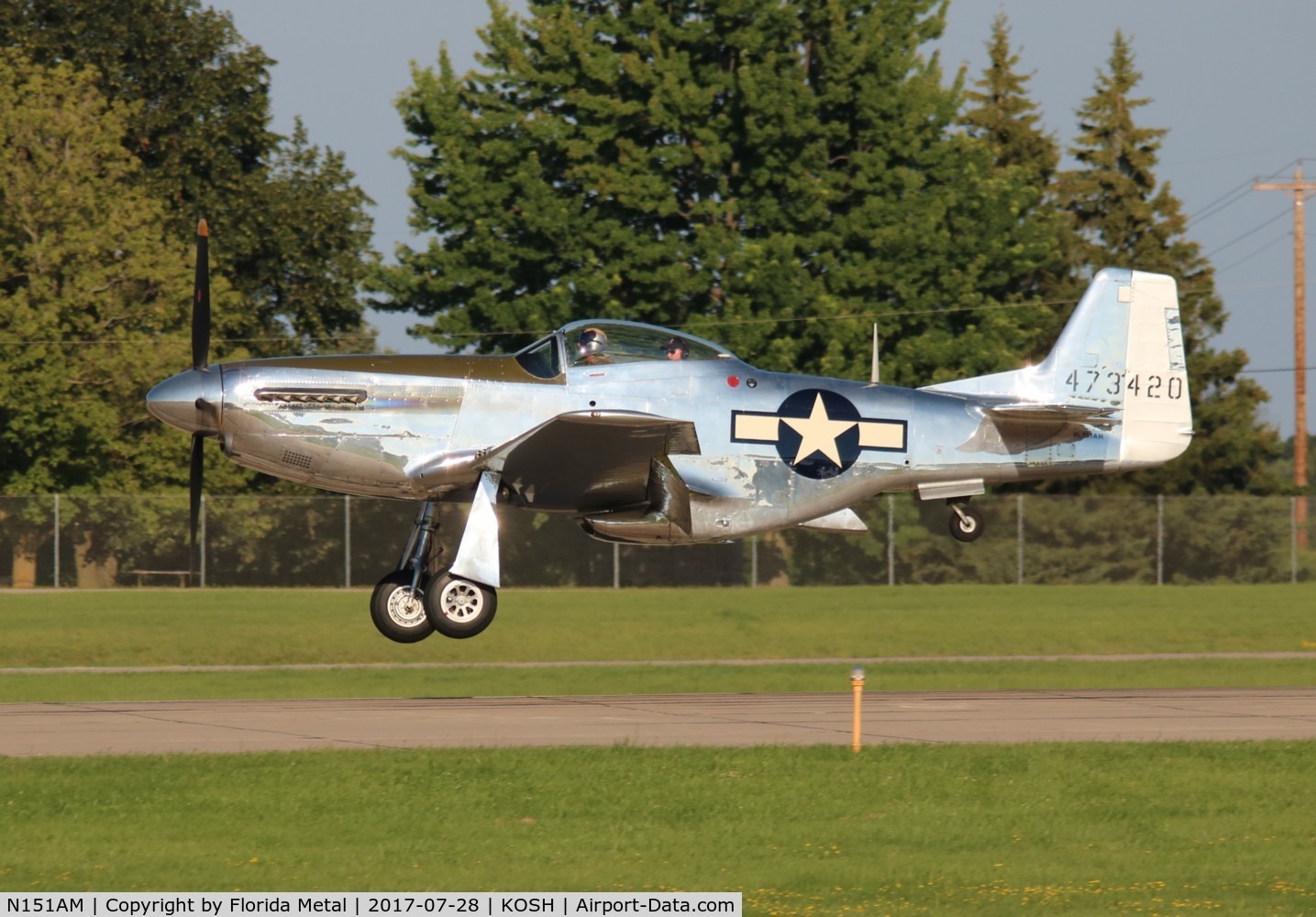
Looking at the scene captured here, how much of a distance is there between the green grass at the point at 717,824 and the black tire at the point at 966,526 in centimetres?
322

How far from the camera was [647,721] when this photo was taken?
2764 cm

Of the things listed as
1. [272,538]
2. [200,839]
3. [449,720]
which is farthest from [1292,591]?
[200,839]

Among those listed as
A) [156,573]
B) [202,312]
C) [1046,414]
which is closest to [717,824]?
[1046,414]

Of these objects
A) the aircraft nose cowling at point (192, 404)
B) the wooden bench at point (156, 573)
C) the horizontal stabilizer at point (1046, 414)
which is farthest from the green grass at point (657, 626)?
the horizontal stabilizer at point (1046, 414)

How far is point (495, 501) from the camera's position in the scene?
18047 millimetres

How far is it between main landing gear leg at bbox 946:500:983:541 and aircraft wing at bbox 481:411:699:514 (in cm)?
364

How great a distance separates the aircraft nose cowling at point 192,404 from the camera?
17609mm

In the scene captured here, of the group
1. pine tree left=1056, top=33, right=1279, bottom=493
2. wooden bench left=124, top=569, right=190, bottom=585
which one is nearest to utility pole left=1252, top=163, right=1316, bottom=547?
pine tree left=1056, top=33, right=1279, bottom=493

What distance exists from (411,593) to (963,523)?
6.29m

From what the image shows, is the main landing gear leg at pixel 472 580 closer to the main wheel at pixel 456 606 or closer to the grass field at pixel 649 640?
the main wheel at pixel 456 606

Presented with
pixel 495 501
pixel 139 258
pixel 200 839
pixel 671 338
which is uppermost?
pixel 139 258

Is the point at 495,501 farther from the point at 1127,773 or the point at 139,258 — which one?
the point at 139,258

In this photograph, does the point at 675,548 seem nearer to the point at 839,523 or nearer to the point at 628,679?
the point at 628,679

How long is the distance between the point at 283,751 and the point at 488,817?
516 centimetres
